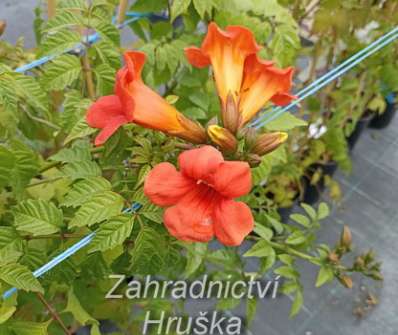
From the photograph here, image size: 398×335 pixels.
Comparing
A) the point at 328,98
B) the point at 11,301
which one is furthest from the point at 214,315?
the point at 328,98

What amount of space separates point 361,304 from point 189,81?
63.5 inches

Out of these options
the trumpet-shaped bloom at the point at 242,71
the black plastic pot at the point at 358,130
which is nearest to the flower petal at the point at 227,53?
the trumpet-shaped bloom at the point at 242,71

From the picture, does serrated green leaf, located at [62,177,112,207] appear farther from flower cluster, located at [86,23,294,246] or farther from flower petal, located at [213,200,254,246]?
flower petal, located at [213,200,254,246]

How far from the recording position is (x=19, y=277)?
3.19 ft

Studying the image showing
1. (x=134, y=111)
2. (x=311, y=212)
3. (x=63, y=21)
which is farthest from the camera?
(x=311, y=212)

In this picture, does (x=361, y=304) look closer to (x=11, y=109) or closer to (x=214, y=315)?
(x=214, y=315)

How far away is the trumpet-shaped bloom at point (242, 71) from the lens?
1.03m

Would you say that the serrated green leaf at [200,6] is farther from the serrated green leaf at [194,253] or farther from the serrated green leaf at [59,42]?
the serrated green leaf at [194,253]

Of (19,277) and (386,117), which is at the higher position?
(19,277)

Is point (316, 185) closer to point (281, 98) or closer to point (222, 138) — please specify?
point (281, 98)

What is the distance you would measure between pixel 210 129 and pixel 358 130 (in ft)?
7.30

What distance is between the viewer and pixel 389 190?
298cm

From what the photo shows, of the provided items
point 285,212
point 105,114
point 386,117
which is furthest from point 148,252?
point 386,117

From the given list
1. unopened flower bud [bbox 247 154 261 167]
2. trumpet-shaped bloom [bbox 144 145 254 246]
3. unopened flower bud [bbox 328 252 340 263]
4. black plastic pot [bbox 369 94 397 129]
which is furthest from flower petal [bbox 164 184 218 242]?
black plastic pot [bbox 369 94 397 129]
